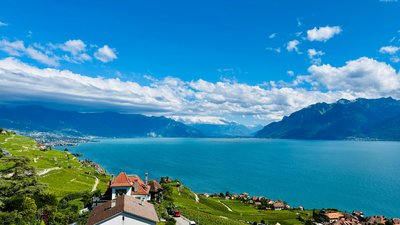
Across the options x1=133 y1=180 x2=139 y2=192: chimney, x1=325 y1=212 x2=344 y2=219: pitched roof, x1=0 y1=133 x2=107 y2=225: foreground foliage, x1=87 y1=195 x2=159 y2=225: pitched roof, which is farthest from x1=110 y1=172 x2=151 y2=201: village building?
x1=325 y1=212 x2=344 y2=219: pitched roof

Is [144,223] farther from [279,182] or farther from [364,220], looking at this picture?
[279,182]

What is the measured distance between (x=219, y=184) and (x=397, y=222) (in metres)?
93.2

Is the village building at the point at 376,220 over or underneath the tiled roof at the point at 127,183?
underneath

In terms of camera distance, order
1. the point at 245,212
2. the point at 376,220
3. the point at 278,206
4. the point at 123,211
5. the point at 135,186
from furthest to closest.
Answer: the point at 278,206
the point at 245,212
the point at 376,220
the point at 135,186
the point at 123,211

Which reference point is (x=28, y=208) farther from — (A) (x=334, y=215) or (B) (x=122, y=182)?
(A) (x=334, y=215)

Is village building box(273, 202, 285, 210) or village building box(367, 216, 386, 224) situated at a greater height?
village building box(367, 216, 386, 224)

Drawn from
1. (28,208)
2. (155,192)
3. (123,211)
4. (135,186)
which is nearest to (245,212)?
(155,192)

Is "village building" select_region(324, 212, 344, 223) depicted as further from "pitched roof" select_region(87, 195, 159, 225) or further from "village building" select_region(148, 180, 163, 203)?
"pitched roof" select_region(87, 195, 159, 225)

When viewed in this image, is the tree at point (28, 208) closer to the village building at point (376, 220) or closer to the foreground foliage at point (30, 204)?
the foreground foliage at point (30, 204)

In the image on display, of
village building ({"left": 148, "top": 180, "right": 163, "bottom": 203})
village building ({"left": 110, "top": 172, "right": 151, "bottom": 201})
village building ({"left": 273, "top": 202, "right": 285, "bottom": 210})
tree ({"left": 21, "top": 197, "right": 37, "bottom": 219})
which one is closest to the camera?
tree ({"left": 21, "top": 197, "right": 37, "bottom": 219})

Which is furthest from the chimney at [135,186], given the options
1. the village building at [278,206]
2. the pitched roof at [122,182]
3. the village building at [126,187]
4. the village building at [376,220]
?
the village building at [376,220]

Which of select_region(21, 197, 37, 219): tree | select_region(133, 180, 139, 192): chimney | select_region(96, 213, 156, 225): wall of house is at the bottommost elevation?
select_region(21, 197, 37, 219): tree

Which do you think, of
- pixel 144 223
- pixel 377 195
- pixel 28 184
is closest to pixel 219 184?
pixel 377 195

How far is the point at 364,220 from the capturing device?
106188 millimetres
